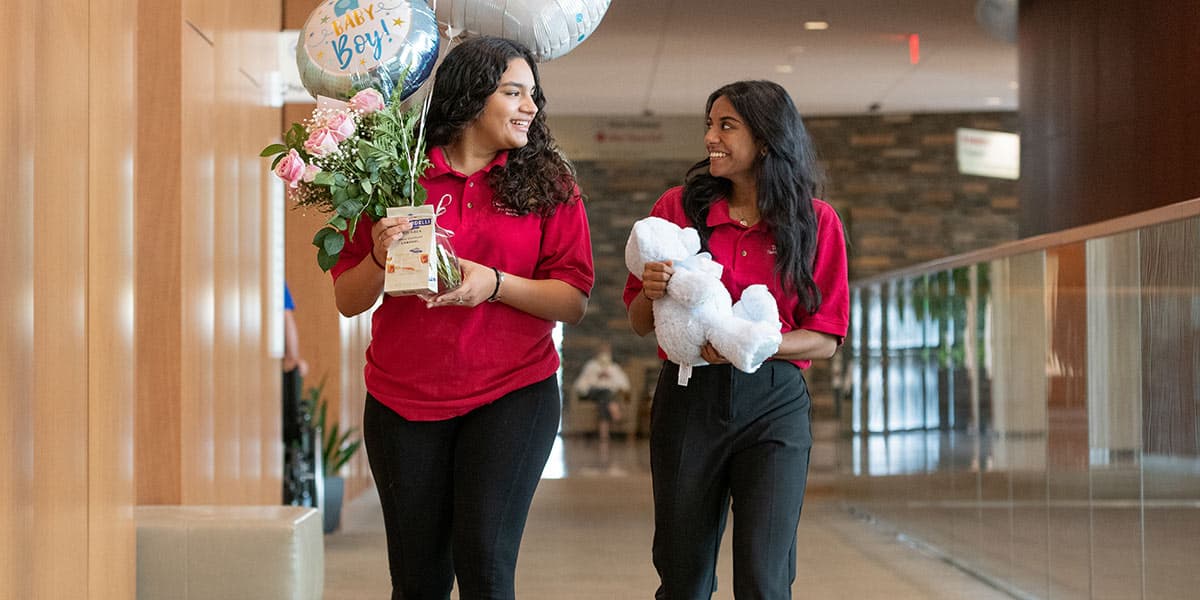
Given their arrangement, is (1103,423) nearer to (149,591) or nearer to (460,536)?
(460,536)

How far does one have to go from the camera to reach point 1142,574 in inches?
151

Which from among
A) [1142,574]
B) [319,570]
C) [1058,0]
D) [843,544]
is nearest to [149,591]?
[319,570]

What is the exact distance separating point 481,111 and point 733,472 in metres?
0.84

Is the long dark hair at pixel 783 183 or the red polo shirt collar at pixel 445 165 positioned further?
the long dark hair at pixel 783 183

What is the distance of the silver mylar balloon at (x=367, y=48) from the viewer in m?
2.52

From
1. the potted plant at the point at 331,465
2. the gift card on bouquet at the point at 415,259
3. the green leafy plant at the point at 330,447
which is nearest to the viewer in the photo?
the gift card on bouquet at the point at 415,259

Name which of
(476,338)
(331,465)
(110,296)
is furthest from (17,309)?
(331,465)

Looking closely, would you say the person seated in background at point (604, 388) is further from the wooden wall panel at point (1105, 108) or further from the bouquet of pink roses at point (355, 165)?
the bouquet of pink roses at point (355, 165)

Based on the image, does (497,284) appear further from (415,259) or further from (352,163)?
(352,163)

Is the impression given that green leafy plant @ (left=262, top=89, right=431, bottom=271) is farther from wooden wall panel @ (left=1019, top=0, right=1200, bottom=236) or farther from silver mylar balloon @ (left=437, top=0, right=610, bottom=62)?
wooden wall panel @ (left=1019, top=0, right=1200, bottom=236)

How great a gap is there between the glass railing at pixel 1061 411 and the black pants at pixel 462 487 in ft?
6.51

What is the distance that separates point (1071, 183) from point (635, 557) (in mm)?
3638

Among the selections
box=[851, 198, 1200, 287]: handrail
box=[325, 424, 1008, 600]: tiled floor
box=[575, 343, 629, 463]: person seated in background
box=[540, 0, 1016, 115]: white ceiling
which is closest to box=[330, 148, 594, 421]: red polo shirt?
box=[851, 198, 1200, 287]: handrail

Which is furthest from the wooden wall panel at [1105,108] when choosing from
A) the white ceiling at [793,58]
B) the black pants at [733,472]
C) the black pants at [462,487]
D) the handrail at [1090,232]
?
the black pants at [462,487]
